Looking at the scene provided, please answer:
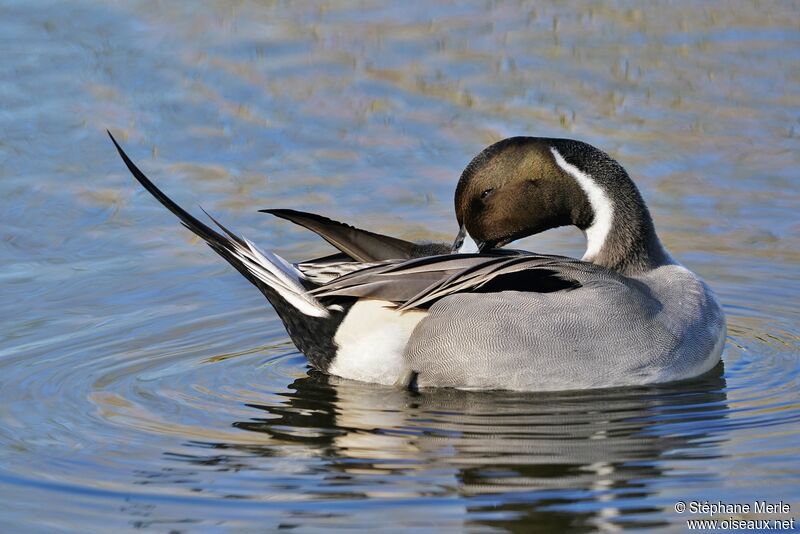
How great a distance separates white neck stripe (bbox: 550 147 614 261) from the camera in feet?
21.8

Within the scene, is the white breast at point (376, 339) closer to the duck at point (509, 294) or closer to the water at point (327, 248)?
the duck at point (509, 294)

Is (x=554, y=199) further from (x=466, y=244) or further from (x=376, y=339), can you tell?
(x=376, y=339)

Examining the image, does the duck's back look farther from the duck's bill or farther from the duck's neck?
the duck's bill

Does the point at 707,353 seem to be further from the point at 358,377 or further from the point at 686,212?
the point at 686,212

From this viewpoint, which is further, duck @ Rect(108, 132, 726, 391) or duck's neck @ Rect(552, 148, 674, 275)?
duck's neck @ Rect(552, 148, 674, 275)

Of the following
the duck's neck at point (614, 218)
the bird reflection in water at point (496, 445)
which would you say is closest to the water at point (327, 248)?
the bird reflection in water at point (496, 445)

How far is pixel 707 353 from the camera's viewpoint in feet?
21.4

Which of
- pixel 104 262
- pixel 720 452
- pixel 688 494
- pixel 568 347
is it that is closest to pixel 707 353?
pixel 568 347

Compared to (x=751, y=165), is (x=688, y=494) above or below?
below

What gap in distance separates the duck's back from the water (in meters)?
0.11

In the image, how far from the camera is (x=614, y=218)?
6.68 metres

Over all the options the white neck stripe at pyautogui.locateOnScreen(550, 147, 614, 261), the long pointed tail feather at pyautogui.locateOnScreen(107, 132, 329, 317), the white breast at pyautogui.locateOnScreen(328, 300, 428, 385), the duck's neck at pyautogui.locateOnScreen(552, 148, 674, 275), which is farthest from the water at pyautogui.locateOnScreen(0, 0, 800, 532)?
the white neck stripe at pyautogui.locateOnScreen(550, 147, 614, 261)

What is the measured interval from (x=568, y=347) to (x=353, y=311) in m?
0.94

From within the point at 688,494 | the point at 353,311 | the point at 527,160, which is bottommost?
the point at 688,494
